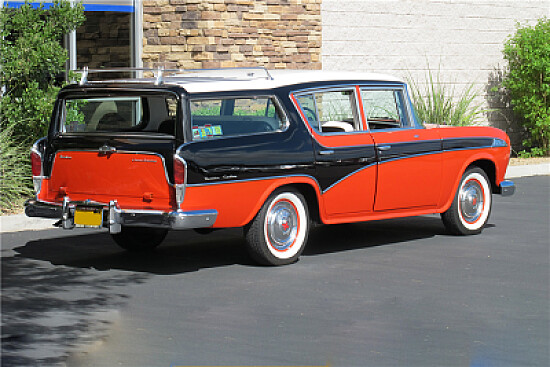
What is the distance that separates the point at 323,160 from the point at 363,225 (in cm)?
268

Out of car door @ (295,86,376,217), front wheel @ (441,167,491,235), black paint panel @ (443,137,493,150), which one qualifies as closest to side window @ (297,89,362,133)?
car door @ (295,86,376,217)

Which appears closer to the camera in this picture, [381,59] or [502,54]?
[381,59]

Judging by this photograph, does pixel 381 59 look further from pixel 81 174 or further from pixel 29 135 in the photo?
pixel 81 174

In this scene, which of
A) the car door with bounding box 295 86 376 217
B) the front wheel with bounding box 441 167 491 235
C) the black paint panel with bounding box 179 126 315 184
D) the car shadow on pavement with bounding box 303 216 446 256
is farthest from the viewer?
the front wheel with bounding box 441 167 491 235

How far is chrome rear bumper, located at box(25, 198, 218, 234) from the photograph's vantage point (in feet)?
28.3

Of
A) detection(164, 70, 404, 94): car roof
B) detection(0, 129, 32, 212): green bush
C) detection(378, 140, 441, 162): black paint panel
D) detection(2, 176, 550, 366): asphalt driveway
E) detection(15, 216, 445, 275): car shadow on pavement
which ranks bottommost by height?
detection(15, 216, 445, 275): car shadow on pavement

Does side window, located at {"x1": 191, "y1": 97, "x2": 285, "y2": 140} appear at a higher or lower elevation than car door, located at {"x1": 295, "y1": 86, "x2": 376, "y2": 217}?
higher

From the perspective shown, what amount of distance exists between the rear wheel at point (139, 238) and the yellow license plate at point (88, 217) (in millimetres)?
1101

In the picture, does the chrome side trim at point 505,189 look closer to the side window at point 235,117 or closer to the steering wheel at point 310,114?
the steering wheel at point 310,114

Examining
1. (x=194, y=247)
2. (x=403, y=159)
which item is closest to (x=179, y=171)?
(x=194, y=247)

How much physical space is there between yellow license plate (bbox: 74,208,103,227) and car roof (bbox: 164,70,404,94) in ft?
4.23

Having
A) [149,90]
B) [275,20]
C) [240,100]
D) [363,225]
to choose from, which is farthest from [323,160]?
[275,20]

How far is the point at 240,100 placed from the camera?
31.6 ft

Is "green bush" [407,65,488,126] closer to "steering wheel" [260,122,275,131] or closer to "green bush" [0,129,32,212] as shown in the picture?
"green bush" [0,129,32,212]
